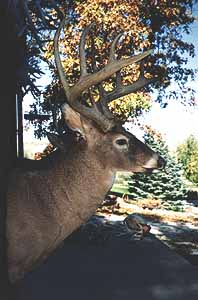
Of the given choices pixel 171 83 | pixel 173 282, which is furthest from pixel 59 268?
pixel 171 83

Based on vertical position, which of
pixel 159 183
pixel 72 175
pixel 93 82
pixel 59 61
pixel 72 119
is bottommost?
pixel 159 183

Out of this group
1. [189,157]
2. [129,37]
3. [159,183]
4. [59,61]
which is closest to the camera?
[59,61]

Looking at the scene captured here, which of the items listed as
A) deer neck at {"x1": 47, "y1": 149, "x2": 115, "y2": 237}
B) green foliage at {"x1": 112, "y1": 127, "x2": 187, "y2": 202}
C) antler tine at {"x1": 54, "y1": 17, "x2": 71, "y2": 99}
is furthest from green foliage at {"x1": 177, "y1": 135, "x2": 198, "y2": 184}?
antler tine at {"x1": 54, "y1": 17, "x2": 71, "y2": 99}

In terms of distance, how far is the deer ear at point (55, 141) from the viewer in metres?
3.14

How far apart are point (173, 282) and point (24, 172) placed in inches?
86.2

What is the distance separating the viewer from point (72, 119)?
123 inches

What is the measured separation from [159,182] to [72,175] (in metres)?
9.70

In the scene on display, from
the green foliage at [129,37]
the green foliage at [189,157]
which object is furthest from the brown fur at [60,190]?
the green foliage at [189,157]

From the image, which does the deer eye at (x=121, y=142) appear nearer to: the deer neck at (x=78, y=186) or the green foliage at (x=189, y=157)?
the deer neck at (x=78, y=186)

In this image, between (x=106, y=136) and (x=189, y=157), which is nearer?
(x=106, y=136)

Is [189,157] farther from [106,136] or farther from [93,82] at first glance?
[93,82]

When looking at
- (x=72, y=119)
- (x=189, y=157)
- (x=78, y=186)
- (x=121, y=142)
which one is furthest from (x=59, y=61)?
(x=189, y=157)

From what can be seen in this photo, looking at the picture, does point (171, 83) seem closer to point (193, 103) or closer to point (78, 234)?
point (193, 103)

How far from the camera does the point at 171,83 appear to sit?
1139cm
